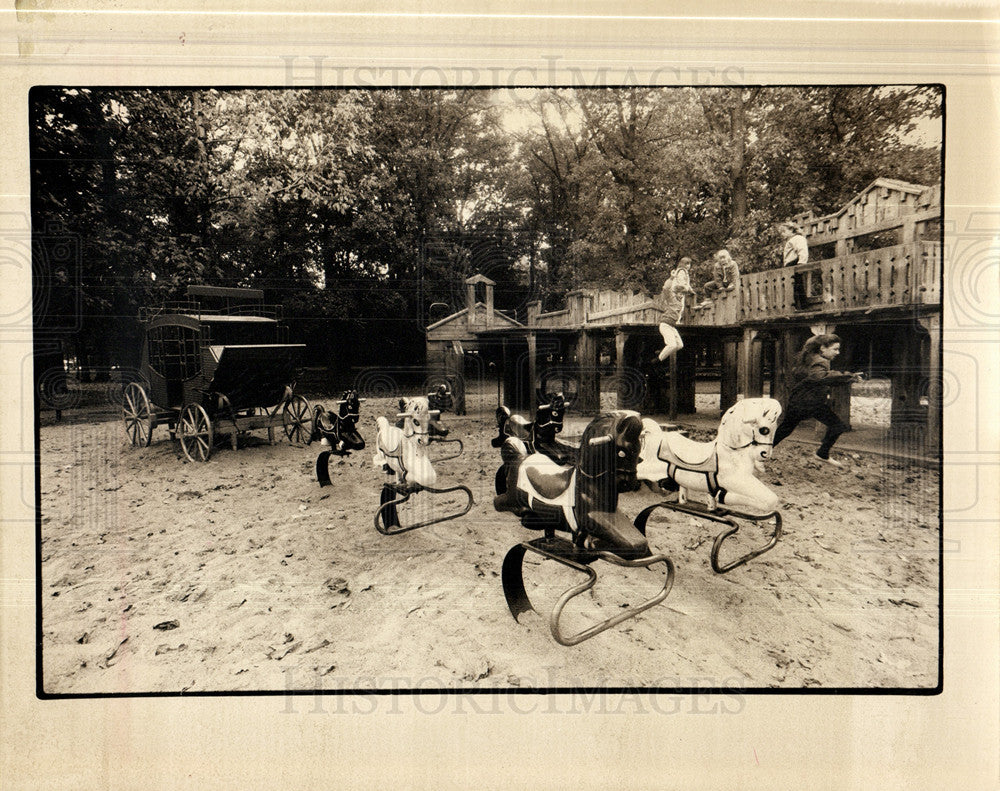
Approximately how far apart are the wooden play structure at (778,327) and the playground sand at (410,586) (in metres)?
0.23

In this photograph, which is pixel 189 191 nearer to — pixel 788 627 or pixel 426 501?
pixel 426 501

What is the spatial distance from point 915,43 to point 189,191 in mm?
2611

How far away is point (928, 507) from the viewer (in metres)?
1.30

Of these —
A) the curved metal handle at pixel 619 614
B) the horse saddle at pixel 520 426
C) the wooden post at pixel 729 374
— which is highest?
the wooden post at pixel 729 374

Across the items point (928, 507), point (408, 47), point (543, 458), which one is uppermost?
point (408, 47)

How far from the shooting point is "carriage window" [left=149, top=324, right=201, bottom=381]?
1296 mm

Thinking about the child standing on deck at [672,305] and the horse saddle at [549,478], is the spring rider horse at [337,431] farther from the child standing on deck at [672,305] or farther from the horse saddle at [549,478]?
the child standing on deck at [672,305]

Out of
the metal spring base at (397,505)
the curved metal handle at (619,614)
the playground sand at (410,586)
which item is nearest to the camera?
the curved metal handle at (619,614)

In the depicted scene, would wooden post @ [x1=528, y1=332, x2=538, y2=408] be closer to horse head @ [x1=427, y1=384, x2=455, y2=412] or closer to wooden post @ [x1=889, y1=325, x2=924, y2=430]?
horse head @ [x1=427, y1=384, x2=455, y2=412]

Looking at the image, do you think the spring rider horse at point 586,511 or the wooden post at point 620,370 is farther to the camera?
the wooden post at point 620,370

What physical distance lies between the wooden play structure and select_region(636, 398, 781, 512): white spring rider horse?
71mm

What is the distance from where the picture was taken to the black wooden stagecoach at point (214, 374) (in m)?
1.29

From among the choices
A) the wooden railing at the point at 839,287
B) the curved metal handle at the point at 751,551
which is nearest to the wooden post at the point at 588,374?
the wooden railing at the point at 839,287

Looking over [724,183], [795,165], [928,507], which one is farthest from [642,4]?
[928,507]
